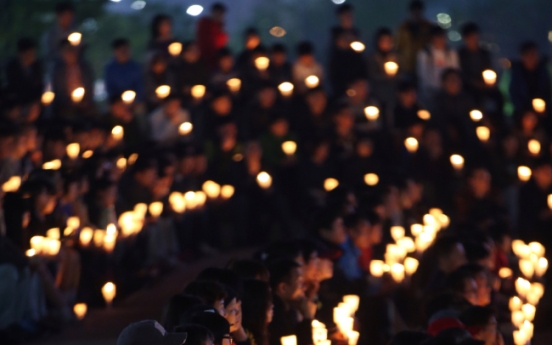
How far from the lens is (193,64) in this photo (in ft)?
37.0

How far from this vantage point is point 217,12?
38.8 ft

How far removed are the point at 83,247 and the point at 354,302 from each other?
223 centimetres

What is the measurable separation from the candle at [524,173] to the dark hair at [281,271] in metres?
4.61

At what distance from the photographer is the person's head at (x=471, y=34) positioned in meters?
11.5

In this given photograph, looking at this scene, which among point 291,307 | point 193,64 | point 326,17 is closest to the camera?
point 291,307

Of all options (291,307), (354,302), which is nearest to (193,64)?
(354,302)

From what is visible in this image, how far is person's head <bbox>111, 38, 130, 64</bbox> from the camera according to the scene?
1076 cm

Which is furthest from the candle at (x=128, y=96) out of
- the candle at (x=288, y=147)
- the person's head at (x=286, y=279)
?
the person's head at (x=286, y=279)

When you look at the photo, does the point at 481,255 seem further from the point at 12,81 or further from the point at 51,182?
the point at 12,81

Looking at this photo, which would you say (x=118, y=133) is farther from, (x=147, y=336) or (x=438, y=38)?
(x=147, y=336)

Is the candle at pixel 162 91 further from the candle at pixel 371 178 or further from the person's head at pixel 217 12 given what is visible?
the candle at pixel 371 178

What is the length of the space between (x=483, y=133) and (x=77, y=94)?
407 centimetres

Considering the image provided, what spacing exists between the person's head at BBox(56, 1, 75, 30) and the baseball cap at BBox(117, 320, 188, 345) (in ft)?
23.6

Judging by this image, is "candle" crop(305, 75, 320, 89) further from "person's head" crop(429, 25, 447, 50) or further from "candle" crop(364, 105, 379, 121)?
"person's head" crop(429, 25, 447, 50)
